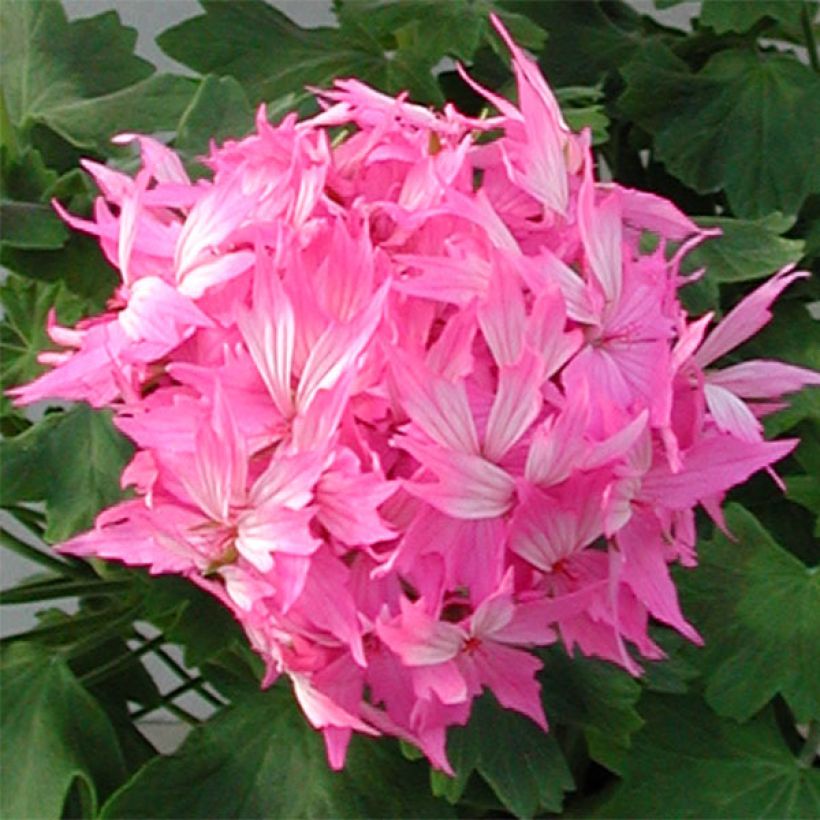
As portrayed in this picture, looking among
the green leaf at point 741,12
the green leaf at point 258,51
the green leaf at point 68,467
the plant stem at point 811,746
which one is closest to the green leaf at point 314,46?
the green leaf at point 258,51

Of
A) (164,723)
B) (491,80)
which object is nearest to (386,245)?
(491,80)

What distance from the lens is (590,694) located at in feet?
2.02

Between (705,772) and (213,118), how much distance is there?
1.27ft

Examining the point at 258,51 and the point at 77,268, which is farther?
the point at 258,51

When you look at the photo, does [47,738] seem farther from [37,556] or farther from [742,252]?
[742,252]

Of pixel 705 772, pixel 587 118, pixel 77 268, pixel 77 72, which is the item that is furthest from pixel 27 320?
pixel 705 772

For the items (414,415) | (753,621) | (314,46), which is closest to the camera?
(414,415)

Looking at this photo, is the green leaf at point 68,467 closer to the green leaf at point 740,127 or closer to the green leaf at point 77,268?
the green leaf at point 77,268

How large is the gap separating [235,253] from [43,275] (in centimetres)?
32

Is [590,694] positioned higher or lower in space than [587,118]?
lower

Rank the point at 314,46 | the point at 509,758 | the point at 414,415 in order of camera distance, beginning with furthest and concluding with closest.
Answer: the point at 314,46, the point at 509,758, the point at 414,415

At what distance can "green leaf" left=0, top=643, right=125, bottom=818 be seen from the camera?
0.68 m

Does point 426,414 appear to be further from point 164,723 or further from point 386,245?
point 164,723

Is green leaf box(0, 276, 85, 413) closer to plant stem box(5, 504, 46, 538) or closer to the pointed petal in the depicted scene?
plant stem box(5, 504, 46, 538)
